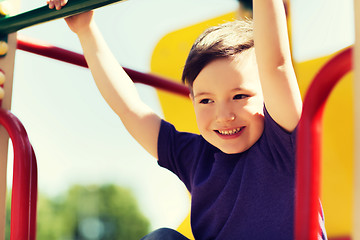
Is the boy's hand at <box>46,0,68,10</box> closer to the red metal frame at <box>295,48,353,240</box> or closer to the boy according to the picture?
the boy

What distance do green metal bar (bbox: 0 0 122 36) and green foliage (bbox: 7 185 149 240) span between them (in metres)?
15.1

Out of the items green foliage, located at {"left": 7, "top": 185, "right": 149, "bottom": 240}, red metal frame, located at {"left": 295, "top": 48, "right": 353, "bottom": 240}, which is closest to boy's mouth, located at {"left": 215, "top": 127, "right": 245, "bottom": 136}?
red metal frame, located at {"left": 295, "top": 48, "right": 353, "bottom": 240}

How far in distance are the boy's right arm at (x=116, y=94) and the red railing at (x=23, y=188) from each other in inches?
7.6

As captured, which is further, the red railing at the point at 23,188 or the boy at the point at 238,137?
the red railing at the point at 23,188

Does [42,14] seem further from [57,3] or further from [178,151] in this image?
[178,151]

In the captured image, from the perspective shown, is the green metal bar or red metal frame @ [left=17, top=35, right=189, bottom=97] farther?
red metal frame @ [left=17, top=35, right=189, bottom=97]

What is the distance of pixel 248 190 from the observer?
923 mm

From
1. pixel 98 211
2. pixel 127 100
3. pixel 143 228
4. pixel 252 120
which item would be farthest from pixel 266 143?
pixel 98 211

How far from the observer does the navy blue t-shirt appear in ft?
2.88

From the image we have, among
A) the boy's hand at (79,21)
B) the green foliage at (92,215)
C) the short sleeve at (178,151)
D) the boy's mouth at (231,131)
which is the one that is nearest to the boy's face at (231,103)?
the boy's mouth at (231,131)

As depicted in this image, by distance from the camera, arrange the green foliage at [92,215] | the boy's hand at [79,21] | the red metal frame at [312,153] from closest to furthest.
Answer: the red metal frame at [312,153] < the boy's hand at [79,21] < the green foliage at [92,215]

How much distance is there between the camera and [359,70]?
524 millimetres

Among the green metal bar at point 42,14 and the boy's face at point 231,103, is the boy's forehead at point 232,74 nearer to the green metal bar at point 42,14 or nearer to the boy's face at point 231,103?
the boy's face at point 231,103

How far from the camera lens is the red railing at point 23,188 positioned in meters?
0.96
